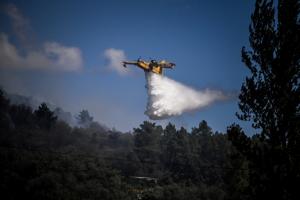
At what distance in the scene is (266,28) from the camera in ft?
53.0

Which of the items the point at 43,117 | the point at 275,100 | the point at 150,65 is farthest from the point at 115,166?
the point at 275,100

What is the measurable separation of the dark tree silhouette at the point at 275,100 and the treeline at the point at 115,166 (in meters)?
1.88

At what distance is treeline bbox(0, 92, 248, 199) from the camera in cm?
3152

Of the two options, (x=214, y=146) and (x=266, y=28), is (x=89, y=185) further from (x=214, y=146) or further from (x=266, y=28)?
(x=214, y=146)

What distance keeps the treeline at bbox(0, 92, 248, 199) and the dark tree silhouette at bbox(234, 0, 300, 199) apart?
1.88m

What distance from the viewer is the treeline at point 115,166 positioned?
31.5 metres

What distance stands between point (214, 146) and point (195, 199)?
92.8 ft

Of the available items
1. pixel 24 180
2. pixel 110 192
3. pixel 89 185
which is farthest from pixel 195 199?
pixel 24 180

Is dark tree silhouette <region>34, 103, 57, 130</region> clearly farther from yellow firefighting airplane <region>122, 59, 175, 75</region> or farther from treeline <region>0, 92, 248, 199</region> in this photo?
yellow firefighting airplane <region>122, 59, 175, 75</region>

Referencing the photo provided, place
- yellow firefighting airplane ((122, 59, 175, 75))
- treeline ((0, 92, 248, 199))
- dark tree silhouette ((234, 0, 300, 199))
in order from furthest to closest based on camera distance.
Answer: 1. yellow firefighting airplane ((122, 59, 175, 75))
2. treeline ((0, 92, 248, 199))
3. dark tree silhouette ((234, 0, 300, 199))

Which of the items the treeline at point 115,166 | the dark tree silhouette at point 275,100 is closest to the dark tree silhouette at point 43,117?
the treeline at point 115,166

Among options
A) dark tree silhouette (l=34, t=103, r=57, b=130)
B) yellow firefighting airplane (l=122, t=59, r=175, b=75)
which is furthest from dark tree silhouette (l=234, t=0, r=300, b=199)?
dark tree silhouette (l=34, t=103, r=57, b=130)

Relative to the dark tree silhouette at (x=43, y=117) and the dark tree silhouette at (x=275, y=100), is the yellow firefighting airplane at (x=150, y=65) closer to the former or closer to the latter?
the dark tree silhouette at (x=275, y=100)

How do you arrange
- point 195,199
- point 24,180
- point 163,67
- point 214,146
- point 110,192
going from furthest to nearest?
point 214,146 → point 163,67 → point 195,199 → point 110,192 → point 24,180
